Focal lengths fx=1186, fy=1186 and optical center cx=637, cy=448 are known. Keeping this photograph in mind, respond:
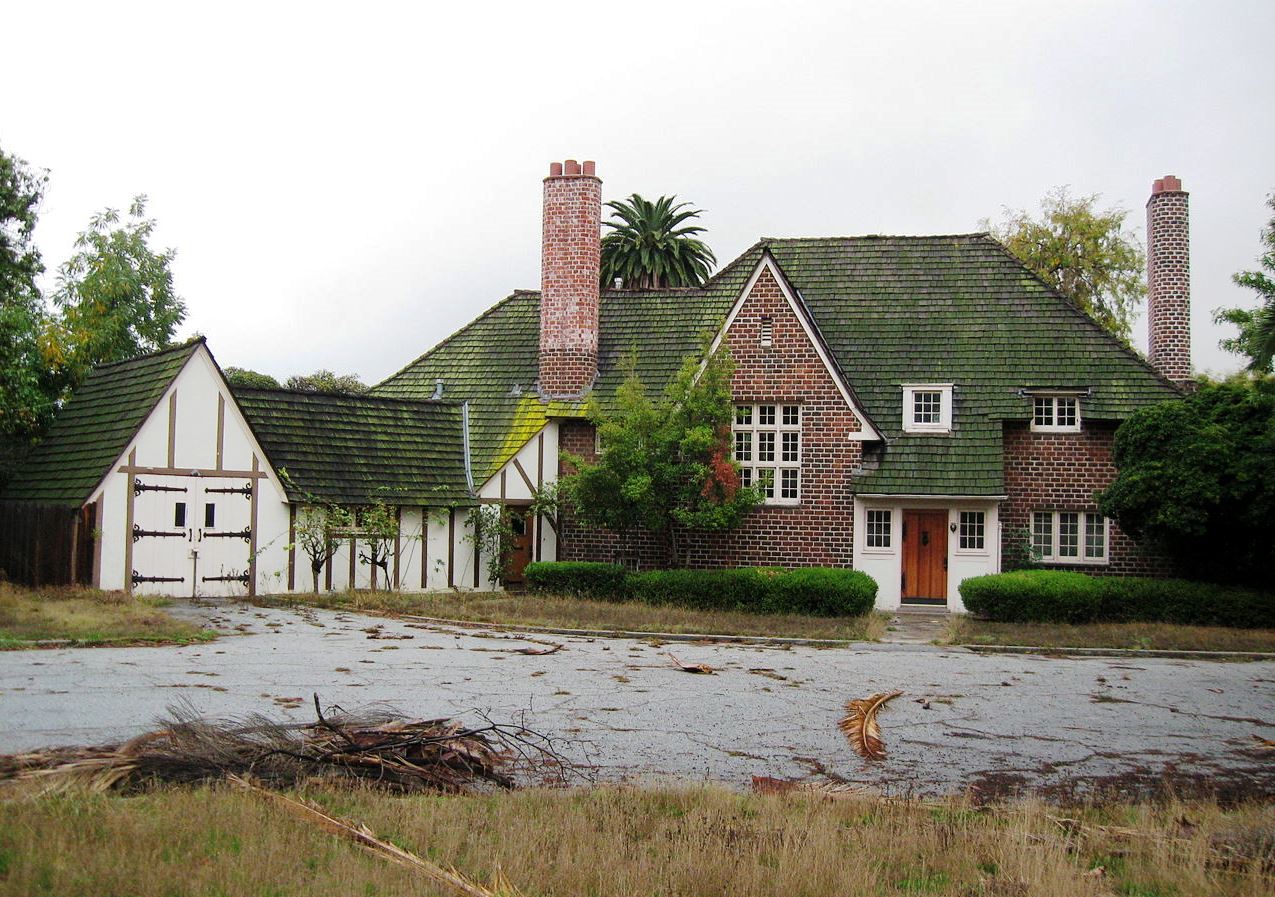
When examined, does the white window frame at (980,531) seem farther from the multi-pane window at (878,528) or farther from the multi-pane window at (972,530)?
the multi-pane window at (878,528)

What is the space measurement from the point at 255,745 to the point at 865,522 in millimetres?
20128

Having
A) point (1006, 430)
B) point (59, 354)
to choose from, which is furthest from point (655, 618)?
point (59, 354)

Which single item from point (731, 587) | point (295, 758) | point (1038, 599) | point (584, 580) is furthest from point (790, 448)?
point (295, 758)

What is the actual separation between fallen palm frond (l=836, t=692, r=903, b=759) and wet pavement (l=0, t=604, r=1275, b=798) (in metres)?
0.15

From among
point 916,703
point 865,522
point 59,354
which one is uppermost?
point 59,354

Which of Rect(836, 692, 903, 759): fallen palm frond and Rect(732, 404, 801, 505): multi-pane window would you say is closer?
Rect(836, 692, 903, 759): fallen palm frond

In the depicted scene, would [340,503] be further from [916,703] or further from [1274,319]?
[1274,319]

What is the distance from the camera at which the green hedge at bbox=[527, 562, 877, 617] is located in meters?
22.8

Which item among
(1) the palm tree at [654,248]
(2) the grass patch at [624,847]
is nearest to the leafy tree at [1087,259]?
(1) the palm tree at [654,248]

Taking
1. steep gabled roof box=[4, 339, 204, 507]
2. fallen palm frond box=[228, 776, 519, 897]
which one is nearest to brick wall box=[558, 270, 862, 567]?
steep gabled roof box=[4, 339, 204, 507]

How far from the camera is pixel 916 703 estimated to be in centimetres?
1349

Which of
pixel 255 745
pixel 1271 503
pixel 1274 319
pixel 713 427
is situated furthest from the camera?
pixel 713 427

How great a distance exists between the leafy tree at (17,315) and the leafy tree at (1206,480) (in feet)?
78.2

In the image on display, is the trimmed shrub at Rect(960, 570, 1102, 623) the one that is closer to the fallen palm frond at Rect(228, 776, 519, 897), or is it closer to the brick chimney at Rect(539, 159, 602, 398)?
the brick chimney at Rect(539, 159, 602, 398)
